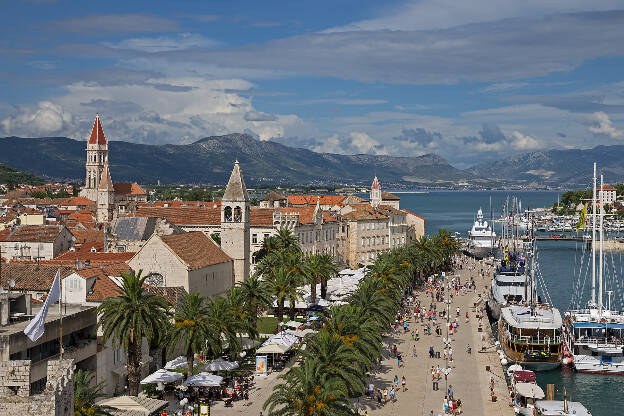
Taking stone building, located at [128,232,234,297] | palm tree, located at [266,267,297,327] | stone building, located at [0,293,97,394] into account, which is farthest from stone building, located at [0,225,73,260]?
stone building, located at [0,293,97,394]

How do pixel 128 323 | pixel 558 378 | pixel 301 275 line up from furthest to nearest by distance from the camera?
pixel 301 275, pixel 558 378, pixel 128 323

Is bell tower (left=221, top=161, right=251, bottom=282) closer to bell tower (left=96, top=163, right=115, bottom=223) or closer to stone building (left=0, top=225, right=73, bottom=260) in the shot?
stone building (left=0, top=225, right=73, bottom=260)

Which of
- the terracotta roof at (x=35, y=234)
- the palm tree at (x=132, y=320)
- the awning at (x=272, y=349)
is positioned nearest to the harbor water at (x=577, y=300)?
the awning at (x=272, y=349)

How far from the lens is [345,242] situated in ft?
425

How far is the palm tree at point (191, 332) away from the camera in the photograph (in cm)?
5275

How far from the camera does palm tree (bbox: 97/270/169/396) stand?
4656 centimetres

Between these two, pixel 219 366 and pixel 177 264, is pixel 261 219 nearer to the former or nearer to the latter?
pixel 177 264

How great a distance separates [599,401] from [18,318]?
133 feet

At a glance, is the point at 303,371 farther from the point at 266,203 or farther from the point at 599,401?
the point at 266,203

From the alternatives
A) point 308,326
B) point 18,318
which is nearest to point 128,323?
point 18,318

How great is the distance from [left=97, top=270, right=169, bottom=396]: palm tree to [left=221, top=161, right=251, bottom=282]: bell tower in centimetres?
3596

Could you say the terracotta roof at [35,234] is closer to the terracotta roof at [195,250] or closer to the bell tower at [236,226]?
the terracotta roof at [195,250]

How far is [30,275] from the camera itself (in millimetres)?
60969

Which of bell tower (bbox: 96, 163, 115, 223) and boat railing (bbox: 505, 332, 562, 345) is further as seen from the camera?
bell tower (bbox: 96, 163, 115, 223)
